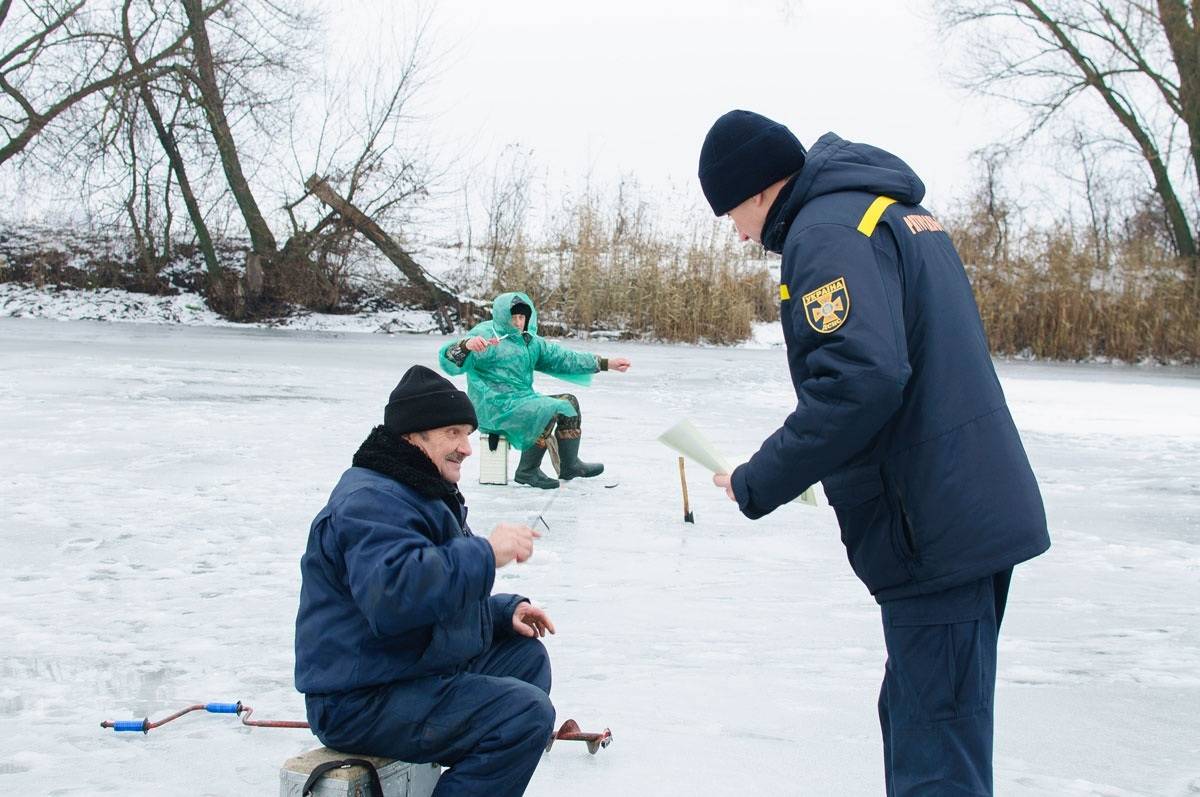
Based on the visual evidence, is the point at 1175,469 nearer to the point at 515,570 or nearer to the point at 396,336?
the point at 515,570

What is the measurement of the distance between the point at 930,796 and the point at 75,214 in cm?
2653

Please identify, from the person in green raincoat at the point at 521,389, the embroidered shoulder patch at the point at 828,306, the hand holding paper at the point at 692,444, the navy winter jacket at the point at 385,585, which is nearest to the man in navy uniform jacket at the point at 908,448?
the embroidered shoulder patch at the point at 828,306

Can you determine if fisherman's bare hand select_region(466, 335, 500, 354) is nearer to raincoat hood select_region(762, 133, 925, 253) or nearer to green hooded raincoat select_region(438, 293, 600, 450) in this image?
green hooded raincoat select_region(438, 293, 600, 450)

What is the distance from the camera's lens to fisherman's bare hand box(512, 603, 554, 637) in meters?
2.76

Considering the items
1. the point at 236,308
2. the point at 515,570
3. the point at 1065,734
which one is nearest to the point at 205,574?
the point at 515,570

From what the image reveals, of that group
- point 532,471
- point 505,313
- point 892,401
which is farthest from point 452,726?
point 505,313

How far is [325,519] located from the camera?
238 cm

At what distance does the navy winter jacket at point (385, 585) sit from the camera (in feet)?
7.38

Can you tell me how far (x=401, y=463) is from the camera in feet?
8.13

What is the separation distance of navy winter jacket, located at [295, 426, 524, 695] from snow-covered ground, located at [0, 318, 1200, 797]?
2.20ft

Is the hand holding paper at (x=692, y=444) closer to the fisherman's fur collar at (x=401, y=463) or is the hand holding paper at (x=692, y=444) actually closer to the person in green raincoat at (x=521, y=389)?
the fisherman's fur collar at (x=401, y=463)

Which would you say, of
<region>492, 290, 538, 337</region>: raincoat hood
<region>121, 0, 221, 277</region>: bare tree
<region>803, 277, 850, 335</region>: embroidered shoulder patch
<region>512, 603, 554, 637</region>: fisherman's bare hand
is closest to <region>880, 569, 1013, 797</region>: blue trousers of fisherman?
<region>803, 277, 850, 335</region>: embroidered shoulder patch

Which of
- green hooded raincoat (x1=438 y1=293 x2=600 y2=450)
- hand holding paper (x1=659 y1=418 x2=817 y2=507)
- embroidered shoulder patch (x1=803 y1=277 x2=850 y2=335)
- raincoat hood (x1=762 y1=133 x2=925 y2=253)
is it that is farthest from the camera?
green hooded raincoat (x1=438 y1=293 x2=600 y2=450)

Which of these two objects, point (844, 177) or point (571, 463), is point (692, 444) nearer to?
point (844, 177)
